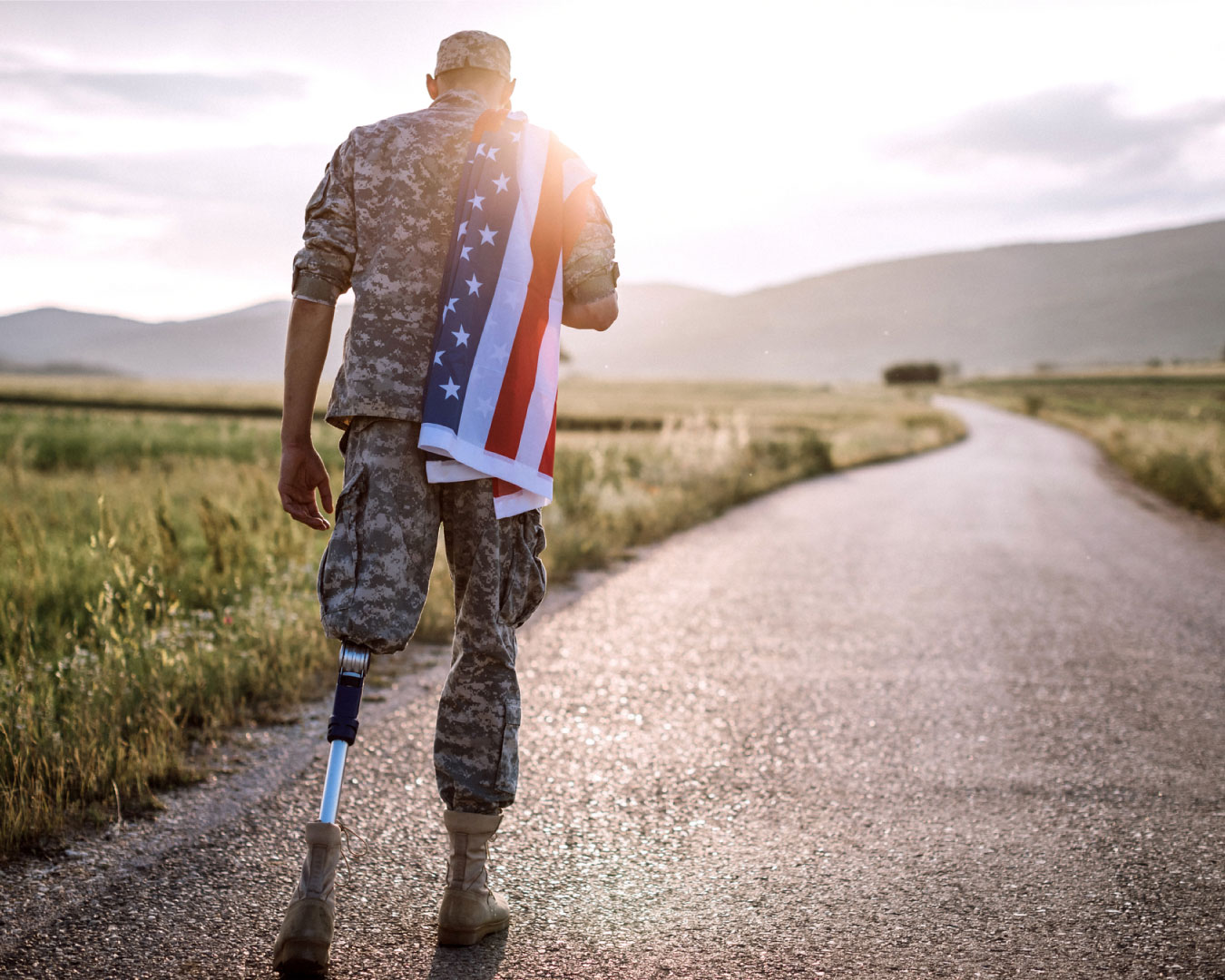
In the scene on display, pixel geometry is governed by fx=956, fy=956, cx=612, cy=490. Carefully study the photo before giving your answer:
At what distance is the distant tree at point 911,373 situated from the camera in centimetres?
13450

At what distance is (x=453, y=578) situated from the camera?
242 cm

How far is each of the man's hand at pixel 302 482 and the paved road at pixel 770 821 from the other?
1.02 m

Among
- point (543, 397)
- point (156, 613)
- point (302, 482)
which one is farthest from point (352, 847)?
point (156, 613)

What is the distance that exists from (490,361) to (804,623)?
14.7 ft

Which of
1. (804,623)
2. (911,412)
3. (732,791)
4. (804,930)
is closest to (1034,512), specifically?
(804,623)

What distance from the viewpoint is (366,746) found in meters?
3.76

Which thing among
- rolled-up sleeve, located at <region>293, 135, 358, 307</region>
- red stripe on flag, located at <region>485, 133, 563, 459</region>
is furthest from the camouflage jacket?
red stripe on flag, located at <region>485, 133, 563, 459</region>

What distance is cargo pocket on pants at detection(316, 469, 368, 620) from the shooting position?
7.44 feet

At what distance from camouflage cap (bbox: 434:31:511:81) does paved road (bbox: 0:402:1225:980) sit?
2.19m

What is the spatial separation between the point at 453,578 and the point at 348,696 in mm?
381

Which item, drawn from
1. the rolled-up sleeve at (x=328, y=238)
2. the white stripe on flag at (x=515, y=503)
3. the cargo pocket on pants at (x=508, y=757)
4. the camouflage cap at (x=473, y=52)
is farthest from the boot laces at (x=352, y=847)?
the camouflage cap at (x=473, y=52)

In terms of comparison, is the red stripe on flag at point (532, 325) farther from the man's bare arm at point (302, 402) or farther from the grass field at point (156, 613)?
the grass field at point (156, 613)

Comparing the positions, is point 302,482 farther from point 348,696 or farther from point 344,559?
point 348,696

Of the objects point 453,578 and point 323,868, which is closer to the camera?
point 323,868
